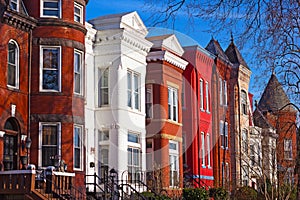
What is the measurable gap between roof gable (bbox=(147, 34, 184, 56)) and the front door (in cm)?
1271

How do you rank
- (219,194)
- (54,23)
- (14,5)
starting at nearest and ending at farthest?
(14,5)
(54,23)
(219,194)

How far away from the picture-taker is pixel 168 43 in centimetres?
3412

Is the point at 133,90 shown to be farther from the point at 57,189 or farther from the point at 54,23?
the point at 57,189

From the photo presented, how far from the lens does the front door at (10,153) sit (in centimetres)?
2256

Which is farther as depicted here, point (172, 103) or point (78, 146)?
point (172, 103)

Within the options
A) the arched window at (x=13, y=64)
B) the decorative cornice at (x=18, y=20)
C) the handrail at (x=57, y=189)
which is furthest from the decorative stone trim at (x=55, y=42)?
the handrail at (x=57, y=189)

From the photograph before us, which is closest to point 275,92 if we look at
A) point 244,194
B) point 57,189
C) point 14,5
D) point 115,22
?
point 57,189

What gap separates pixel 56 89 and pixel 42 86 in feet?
1.94

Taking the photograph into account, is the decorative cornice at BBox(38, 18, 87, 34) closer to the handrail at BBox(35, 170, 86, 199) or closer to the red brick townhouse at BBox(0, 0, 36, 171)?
the red brick townhouse at BBox(0, 0, 36, 171)

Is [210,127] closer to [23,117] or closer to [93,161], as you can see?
[93,161]

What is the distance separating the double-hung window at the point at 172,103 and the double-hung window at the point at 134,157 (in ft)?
14.7

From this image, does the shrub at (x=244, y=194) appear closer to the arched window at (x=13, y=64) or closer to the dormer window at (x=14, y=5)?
the arched window at (x=13, y=64)

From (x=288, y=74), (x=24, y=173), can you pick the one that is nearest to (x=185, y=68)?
(x=24, y=173)

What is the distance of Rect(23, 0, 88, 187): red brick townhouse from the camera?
23.9m
